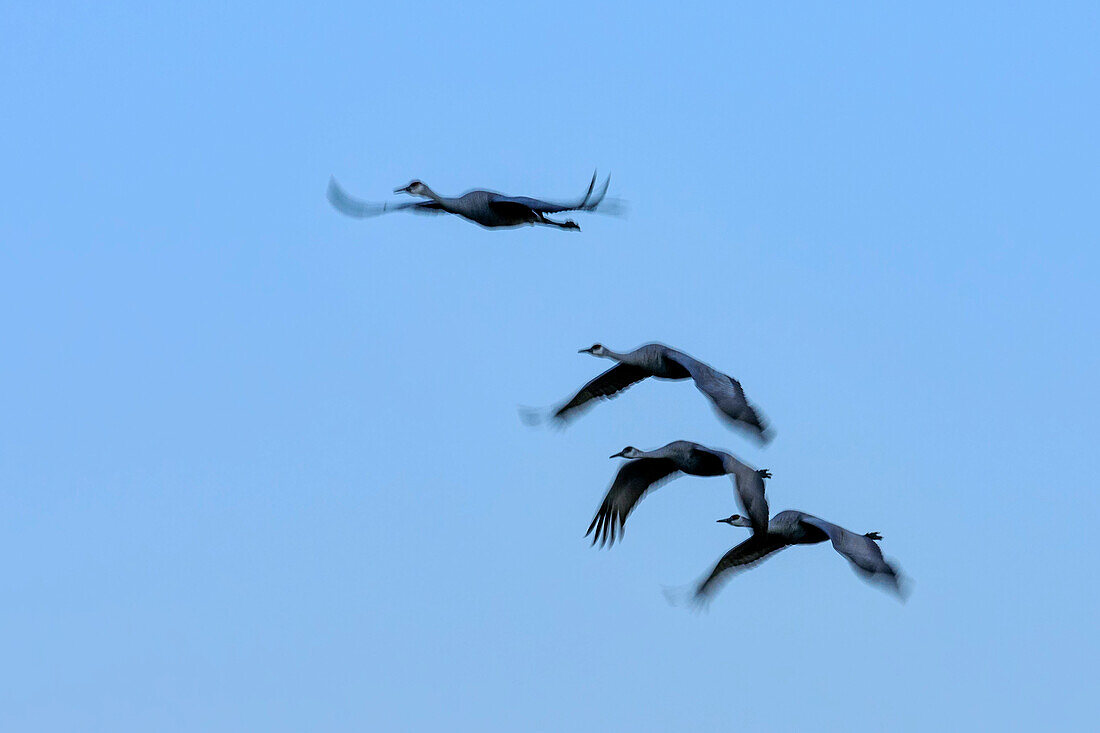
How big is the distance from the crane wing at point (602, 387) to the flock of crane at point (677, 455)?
2 centimetres

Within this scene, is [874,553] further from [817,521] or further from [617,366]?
[617,366]

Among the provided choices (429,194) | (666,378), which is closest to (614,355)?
(666,378)

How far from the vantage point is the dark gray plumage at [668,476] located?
3712cm

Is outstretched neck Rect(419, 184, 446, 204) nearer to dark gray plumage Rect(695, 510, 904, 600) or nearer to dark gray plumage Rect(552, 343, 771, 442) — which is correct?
dark gray plumage Rect(552, 343, 771, 442)

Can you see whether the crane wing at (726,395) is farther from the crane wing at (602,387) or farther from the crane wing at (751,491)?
the crane wing at (602,387)

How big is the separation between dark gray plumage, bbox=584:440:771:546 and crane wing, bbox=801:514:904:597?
1.32 m

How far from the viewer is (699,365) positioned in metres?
37.1

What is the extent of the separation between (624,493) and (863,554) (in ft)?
28.7

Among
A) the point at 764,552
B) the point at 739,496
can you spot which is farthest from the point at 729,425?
the point at 764,552

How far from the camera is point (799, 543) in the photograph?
1570 inches

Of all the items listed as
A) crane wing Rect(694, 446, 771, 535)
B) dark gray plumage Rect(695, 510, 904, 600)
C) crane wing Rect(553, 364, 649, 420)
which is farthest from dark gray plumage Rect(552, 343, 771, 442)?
dark gray plumage Rect(695, 510, 904, 600)

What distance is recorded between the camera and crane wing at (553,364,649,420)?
4391 cm

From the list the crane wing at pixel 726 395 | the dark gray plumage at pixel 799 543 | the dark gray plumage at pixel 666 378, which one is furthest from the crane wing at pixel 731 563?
the crane wing at pixel 726 395

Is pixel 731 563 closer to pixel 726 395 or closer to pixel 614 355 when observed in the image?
pixel 614 355
